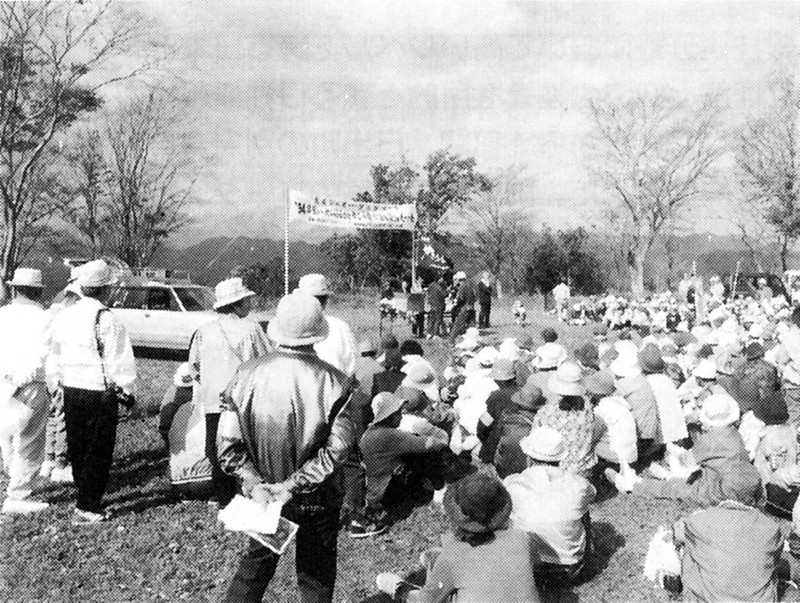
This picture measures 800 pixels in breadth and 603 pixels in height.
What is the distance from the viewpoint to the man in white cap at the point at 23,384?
197 inches

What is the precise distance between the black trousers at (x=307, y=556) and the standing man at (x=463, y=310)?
1205cm

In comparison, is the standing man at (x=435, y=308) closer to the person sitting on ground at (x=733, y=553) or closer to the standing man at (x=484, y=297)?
the standing man at (x=484, y=297)

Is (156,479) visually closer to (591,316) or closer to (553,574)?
(553,574)

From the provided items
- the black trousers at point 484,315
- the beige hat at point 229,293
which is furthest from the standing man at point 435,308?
the beige hat at point 229,293

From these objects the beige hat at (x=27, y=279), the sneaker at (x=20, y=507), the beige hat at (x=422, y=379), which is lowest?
the sneaker at (x=20, y=507)

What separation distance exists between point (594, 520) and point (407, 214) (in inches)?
471

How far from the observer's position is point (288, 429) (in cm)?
293

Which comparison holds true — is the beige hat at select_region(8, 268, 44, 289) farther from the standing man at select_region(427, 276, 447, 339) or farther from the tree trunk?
the tree trunk

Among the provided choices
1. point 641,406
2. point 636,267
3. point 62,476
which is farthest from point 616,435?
point 636,267

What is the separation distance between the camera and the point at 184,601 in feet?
13.0

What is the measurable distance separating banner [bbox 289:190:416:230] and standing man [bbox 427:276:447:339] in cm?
170

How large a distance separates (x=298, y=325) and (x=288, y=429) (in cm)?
41

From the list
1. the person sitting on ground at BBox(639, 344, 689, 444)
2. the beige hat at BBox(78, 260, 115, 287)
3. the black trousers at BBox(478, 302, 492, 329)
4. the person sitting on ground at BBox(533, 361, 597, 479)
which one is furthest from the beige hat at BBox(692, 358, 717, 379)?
the black trousers at BBox(478, 302, 492, 329)

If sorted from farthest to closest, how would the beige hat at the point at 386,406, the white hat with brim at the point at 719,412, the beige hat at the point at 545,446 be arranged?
the beige hat at the point at 386,406
the white hat with brim at the point at 719,412
the beige hat at the point at 545,446
